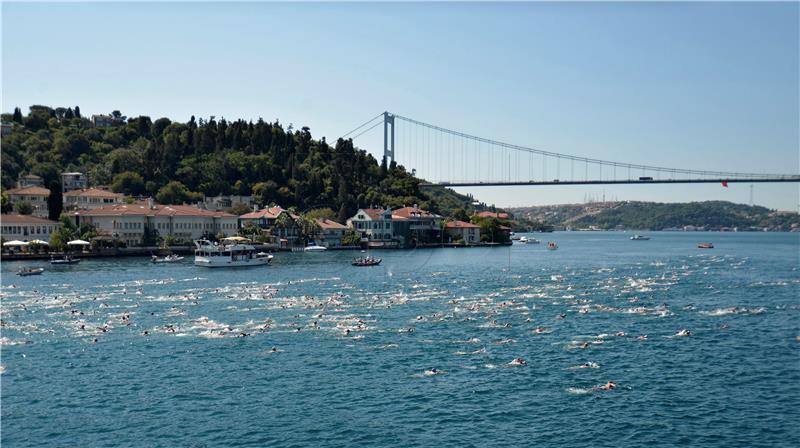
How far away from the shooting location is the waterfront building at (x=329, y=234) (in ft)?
534

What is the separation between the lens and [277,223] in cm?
15825

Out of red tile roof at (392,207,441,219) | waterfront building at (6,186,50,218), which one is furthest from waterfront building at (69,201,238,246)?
red tile roof at (392,207,441,219)

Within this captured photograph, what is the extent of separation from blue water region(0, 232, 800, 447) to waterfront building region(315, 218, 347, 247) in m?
90.6

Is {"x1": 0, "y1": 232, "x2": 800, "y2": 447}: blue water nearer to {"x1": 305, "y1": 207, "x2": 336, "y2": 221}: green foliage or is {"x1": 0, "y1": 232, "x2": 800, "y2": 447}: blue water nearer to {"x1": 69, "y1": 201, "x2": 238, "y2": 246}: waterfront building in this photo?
{"x1": 69, "y1": 201, "x2": 238, "y2": 246}: waterfront building

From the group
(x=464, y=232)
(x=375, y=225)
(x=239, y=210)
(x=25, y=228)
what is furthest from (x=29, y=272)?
(x=464, y=232)

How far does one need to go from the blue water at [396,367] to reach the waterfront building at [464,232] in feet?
395

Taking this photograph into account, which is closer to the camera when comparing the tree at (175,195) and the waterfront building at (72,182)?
Answer: the tree at (175,195)

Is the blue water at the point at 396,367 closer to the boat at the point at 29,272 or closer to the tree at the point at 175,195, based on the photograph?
the boat at the point at 29,272

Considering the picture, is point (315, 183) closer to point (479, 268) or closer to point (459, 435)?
point (479, 268)

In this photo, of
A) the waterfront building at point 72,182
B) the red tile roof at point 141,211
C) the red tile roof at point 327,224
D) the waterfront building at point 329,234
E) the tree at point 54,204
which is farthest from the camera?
the waterfront building at point 72,182

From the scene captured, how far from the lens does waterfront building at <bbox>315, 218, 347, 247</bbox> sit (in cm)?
16275

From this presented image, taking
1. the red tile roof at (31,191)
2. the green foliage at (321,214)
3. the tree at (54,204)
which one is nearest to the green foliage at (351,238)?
the green foliage at (321,214)

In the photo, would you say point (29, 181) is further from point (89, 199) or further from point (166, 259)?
point (166, 259)

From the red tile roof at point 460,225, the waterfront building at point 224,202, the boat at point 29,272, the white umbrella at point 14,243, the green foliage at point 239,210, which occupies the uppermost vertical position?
the waterfront building at point 224,202
